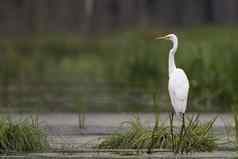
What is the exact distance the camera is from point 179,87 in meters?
9.81

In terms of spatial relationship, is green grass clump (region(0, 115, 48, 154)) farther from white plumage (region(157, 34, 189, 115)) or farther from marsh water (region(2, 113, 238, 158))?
white plumage (region(157, 34, 189, 115))

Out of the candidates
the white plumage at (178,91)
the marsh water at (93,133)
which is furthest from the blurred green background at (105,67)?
the white plumage at (178,91)

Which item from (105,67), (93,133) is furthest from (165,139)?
(105,67)

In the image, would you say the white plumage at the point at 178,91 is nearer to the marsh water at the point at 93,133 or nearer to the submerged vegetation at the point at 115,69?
the marsh water at the point at 93,133

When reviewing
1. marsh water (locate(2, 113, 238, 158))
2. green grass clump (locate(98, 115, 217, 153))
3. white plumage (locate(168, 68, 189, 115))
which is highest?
white plumage (locate(168, 68, 189, 115))

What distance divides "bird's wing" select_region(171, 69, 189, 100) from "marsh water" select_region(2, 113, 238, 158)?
580 mm

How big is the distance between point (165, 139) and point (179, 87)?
629mm

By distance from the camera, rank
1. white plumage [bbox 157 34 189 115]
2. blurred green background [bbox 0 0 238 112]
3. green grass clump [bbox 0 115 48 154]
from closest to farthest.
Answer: white plumage [bbox 157 34 189 115] → green grass clump [bbox 0 115 48 154] → blurred green background [bbox 0 0 238 112]

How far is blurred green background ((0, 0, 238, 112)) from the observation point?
15.3m

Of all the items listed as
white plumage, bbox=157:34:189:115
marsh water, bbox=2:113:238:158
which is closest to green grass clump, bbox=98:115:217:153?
marsh water, bbox=2:113:238:158

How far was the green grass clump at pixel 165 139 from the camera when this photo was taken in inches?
392

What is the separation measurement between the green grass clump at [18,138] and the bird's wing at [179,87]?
1.45 metres

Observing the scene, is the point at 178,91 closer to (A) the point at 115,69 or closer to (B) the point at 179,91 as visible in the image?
(B) the point at 179,91

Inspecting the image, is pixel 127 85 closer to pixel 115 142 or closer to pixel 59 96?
pixel 59 96
